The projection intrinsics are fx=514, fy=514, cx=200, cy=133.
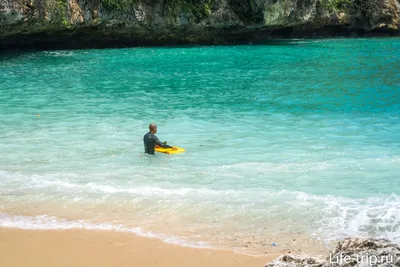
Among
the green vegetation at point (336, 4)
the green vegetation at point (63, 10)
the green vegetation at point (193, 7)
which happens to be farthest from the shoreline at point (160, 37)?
the green vegetation at point (336, 4)

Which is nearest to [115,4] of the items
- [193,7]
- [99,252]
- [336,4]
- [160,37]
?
[160,37]

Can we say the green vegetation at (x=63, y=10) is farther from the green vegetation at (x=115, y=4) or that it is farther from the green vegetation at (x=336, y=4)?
the green vegetation at (x=336, y=4)

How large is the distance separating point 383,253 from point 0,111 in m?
13.6

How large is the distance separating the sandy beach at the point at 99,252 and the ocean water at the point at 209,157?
11.2 inches

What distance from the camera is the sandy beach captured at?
19.4 ft

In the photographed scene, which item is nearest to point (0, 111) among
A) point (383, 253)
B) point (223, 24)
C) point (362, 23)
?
point (383, 253)

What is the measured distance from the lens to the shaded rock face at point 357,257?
143 inches

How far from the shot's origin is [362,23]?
46719 mm

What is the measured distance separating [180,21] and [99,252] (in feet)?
106

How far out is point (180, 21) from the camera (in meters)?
37.2

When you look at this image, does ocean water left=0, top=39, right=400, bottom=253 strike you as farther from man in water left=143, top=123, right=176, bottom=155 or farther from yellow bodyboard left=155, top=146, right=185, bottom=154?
yellow bodyboard left=155, top=146, right=185, bottom=154

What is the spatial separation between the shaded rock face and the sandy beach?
6.33ft

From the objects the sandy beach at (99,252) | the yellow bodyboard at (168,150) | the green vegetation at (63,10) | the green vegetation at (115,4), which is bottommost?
the sandy beach at (99,252)

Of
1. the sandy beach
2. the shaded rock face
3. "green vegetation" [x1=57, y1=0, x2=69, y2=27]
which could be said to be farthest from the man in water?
"green vegetation" [x1=57, y1=0, x2=69, y2=27]
